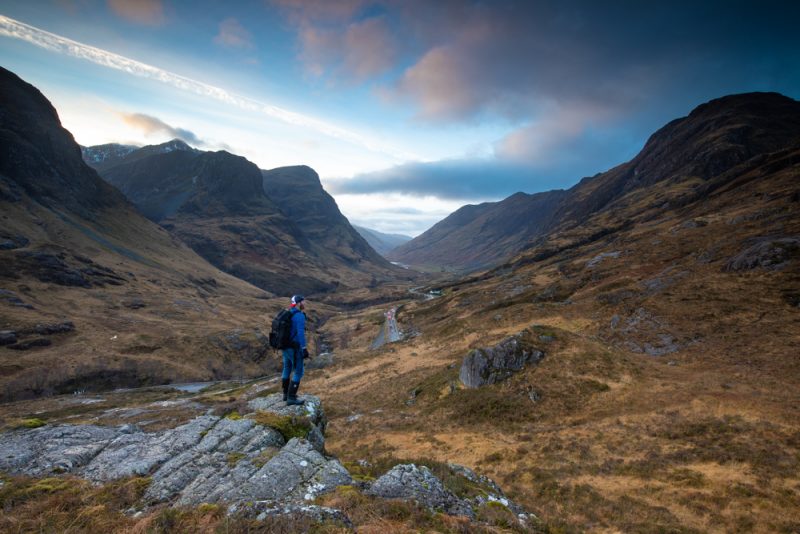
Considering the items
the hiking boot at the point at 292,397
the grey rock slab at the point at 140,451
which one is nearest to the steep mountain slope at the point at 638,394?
the hiking boot at the point at 292,397

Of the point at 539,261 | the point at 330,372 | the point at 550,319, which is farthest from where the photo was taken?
the point at 539,261

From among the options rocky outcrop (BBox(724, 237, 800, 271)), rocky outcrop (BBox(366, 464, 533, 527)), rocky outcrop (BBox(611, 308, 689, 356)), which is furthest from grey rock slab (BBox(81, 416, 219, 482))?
rocky outcrop (BBox(724, 237, 800, 271))

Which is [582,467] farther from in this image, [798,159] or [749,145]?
[749,145]

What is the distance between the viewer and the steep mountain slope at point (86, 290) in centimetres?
6950

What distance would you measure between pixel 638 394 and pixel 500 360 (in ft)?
33.9

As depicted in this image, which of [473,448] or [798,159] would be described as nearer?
[473,448]

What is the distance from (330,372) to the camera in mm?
57719

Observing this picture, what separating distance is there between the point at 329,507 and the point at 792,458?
844 inches

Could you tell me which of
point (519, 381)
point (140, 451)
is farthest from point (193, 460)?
point (519, 381)

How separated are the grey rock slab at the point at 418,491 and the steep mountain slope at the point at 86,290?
82494 millimetres

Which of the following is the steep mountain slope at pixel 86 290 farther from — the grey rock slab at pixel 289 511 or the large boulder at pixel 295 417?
the grey rock slab at pixel 289 511

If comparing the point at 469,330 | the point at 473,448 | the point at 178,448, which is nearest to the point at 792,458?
the point at 473,448

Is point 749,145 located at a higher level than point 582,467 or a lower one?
higher

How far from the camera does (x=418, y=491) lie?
27.3 feet
